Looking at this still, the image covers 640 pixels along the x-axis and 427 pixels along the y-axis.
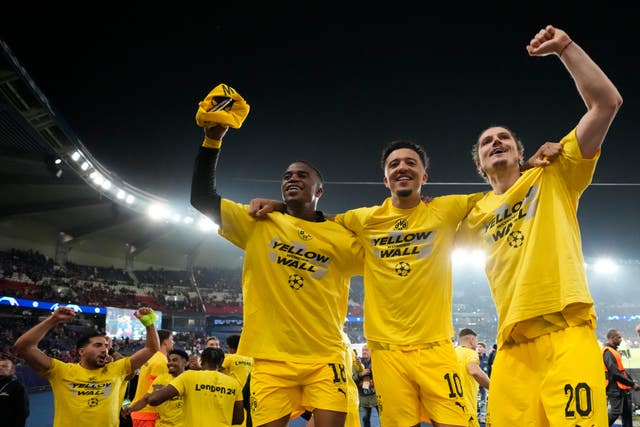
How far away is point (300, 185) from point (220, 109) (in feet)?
3.04

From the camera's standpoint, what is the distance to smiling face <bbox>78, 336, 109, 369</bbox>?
5.41m

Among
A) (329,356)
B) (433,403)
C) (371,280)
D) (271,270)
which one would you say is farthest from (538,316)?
(271,270)

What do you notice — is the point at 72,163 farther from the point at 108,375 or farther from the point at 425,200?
the point at 425,200

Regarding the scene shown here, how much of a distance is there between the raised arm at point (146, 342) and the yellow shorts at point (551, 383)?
4225 mm

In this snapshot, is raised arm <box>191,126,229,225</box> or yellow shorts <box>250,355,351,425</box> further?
raised arm <box>191,126,229,225</box>

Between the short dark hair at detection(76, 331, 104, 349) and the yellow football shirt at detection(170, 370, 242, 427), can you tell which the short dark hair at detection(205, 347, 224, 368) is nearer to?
the yellow football shirt at detection(170, 370, 242, 427)

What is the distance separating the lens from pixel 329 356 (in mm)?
3299

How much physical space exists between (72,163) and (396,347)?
22.3m

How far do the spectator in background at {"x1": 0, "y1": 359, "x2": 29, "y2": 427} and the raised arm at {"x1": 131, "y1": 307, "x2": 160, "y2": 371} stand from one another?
1.88 meters

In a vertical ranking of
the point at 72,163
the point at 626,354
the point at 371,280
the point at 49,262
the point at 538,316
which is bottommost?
the point at 626,354

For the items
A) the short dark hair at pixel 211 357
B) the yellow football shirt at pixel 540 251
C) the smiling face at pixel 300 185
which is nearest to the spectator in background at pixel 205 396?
the short dark hair at pixel 211 357

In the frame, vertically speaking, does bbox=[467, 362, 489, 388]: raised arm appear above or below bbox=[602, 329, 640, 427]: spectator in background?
above

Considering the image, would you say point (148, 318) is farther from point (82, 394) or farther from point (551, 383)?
point (551, 383)

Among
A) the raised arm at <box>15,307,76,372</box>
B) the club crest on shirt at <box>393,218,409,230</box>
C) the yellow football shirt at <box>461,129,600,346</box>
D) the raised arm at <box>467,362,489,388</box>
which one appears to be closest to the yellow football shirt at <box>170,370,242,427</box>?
the raised arm at <box>15,307,76,372</box>
